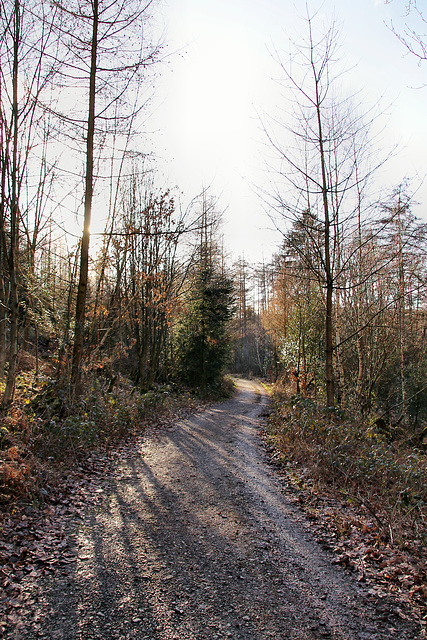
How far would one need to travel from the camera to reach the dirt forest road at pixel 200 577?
109 inches

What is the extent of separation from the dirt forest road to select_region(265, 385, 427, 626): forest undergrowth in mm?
309

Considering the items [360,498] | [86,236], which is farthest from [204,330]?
[360,498]

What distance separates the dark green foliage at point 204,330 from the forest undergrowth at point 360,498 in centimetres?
1036

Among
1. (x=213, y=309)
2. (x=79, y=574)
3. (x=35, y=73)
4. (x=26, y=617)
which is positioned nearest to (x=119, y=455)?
(x=79, y=574)

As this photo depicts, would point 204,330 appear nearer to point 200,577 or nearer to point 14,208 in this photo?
point 14,208

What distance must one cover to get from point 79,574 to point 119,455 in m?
3.99

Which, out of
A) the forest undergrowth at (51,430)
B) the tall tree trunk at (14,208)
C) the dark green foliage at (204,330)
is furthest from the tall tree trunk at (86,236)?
the dark green foliage at (204,330)

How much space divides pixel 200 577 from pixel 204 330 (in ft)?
50.7

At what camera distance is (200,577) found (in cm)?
343

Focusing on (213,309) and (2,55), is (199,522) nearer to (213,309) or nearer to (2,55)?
(2,55)

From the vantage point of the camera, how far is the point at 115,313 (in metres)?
11.5

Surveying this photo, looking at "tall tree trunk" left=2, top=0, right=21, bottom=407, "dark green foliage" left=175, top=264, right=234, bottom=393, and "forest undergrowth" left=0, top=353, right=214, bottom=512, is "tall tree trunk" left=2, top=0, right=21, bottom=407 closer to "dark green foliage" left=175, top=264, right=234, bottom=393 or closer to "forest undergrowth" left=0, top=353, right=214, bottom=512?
"forest undergrowth" left=0, top=353, right=214, bottom=512

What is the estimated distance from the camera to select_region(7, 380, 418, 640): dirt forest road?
2.78 metres

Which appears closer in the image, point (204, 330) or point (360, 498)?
point (360, 498)
